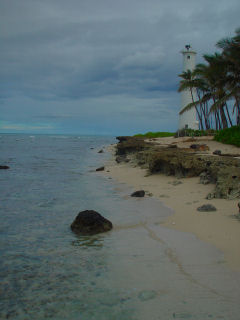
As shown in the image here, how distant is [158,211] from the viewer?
7.24m

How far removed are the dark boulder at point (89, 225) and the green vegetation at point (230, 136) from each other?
52.2 ft

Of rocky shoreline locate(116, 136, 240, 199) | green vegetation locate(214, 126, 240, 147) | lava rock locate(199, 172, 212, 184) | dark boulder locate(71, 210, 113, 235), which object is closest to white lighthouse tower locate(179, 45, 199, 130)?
green vegetation locate(214, 126, 240, 147)

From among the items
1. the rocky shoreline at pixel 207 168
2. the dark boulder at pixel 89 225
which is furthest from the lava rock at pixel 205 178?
the dark boulder at pixel 89 225

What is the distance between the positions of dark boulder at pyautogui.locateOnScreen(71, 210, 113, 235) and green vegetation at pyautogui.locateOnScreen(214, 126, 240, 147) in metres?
15.9

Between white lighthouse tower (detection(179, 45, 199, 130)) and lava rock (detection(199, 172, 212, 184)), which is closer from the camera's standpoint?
lava rock (detection(199, 172, 212, 184))

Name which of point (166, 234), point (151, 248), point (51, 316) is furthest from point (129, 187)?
point (51, 316)

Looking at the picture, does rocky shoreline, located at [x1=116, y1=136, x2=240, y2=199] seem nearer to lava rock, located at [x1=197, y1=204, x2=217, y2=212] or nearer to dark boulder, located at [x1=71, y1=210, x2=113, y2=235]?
lava rock, located at [x1=197, y1=204, x2=217, y2=212]

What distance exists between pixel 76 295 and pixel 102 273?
1.97ft

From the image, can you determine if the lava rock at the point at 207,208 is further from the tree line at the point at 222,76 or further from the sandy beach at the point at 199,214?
the tree line at the point at 222,76

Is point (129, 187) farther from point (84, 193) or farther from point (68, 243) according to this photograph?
point (68, 243)

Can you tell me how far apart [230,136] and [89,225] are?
17.8m

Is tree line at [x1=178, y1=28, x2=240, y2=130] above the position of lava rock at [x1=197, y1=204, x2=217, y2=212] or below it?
above

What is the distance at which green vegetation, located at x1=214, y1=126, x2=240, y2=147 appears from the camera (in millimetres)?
19808

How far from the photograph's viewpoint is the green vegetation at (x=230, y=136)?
1981 centimetres
